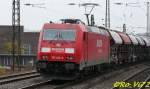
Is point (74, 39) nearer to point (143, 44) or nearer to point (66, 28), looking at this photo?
point (66, 28)

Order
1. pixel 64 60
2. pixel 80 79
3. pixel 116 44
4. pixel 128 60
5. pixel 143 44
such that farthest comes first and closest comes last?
pixel 143 44
pixel 128 60
pixel 116 44
pixel 80 79
pixel 64 60

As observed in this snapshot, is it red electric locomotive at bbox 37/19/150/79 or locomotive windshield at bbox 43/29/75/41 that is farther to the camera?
Answer: locomotive windshield at bbox 43/29/75/41

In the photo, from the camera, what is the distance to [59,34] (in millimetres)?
21688

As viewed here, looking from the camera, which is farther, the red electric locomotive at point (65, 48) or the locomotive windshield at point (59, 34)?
the locomotive windshield at point (59, 34)

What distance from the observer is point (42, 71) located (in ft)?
70.1

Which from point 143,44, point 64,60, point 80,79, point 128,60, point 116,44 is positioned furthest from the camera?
point 143,44

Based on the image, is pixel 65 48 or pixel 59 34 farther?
pixel 59 34

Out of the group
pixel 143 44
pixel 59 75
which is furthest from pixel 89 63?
pixel 143 44

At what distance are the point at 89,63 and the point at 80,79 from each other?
949 millimetres

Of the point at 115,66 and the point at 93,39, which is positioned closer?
the point at 93,39

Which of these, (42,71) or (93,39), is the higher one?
(93,39)

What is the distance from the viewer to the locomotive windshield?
21562mm

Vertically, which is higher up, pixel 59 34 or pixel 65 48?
pixel 59 34

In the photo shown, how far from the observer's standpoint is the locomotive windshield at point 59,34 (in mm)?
21562
